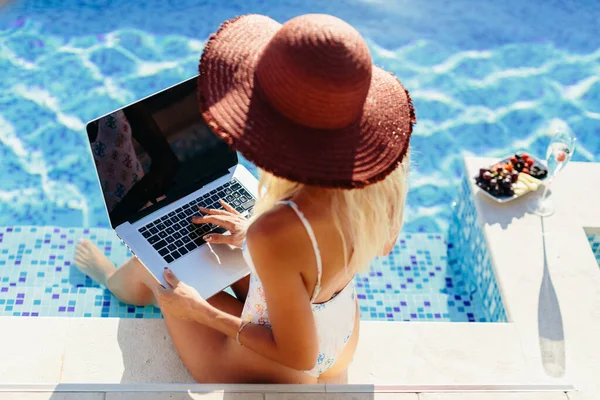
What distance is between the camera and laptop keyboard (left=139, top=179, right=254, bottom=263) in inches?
112

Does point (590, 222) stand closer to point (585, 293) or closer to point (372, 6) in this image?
point (585, 293)

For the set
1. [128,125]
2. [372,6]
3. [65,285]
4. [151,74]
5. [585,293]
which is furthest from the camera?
[372,6]

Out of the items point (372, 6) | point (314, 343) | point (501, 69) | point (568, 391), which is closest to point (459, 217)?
point (568, 391)

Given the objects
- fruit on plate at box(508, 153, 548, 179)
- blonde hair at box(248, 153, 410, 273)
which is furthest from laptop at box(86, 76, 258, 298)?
fruit on plate at box(508, 153, 548, 179)

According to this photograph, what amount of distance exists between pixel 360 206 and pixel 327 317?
66cm

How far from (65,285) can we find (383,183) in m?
2.36

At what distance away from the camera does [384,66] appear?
18.0 ft

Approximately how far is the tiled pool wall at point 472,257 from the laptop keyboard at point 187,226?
1.50 m

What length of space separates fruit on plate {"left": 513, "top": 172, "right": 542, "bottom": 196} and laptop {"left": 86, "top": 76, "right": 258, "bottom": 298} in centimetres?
171

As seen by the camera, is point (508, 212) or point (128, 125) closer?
point (128, 125)

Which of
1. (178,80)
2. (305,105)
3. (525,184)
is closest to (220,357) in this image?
(305,105)

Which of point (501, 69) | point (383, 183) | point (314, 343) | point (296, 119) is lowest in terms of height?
point (501, 69)

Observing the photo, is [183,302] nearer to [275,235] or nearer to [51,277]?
[275,235]

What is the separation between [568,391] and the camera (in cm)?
283
